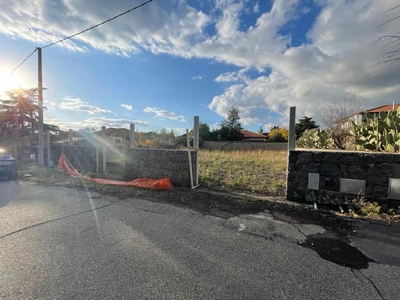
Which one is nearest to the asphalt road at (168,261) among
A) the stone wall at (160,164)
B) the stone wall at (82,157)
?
the stone wall at (160,164)

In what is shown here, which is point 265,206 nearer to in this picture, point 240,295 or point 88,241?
point 240,295

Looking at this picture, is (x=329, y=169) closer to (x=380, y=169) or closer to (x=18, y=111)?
(x=380, y=169)

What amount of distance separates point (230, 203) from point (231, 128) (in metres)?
31.9

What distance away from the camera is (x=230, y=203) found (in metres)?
4.72

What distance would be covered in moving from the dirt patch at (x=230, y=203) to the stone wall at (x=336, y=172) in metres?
0.41

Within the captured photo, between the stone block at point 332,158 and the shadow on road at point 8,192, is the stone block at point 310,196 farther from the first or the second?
the shadow on road at point 8,192

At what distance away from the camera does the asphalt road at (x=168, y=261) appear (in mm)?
1963

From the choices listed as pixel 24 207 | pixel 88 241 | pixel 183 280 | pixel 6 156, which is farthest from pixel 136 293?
pixel 6 156

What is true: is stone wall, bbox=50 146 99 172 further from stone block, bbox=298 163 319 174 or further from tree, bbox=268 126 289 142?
tree, bbox=268 126 289 142

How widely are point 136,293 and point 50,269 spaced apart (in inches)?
42.5

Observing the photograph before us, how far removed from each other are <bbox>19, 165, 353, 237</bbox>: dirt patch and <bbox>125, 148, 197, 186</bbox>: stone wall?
537 mm

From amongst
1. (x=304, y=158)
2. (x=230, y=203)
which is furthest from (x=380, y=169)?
(x=230, y=203)

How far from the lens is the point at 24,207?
437 cm

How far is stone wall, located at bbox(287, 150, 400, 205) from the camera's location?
4184 millimetres
